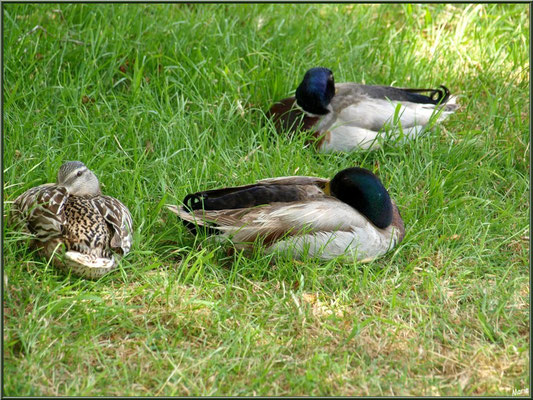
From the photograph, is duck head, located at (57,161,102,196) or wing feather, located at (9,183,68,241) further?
duck head, located at (57,161,102,196)

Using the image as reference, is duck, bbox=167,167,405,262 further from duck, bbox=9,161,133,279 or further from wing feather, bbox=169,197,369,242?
duck, bbox=9,161,133,279

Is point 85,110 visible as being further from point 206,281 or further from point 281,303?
point 281,303

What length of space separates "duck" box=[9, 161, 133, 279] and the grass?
0.09 m

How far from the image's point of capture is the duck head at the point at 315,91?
5.54 metres

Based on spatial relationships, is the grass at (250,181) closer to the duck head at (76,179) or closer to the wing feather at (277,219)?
the wing feather at (277,219)

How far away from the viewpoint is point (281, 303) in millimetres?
3840

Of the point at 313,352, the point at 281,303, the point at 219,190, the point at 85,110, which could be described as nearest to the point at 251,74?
the point at 85,110

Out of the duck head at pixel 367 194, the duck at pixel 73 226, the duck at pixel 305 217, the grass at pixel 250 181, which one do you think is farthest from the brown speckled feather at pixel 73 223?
the duck head at pixel 367 194

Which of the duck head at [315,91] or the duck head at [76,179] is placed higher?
the duck head at [315,91]

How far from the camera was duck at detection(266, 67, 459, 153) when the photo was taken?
217 inches

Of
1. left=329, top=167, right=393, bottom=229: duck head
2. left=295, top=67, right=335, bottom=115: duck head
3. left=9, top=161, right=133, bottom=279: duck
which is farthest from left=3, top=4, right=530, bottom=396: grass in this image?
left=295, top=67, right=335, bottom=115: duck head

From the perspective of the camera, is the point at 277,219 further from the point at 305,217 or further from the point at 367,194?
the point at 367,194

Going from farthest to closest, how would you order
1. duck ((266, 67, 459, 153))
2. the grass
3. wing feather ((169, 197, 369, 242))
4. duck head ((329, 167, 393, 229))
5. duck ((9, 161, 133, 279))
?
duck ((266, 67, 459, 153)) → duck head ((329, 167, 393, 229)) → wing feather ((169, 197, 369, 242)) → duck ((9, 161, 133, 279)) → the grass

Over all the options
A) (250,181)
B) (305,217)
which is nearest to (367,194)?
(305,217)
